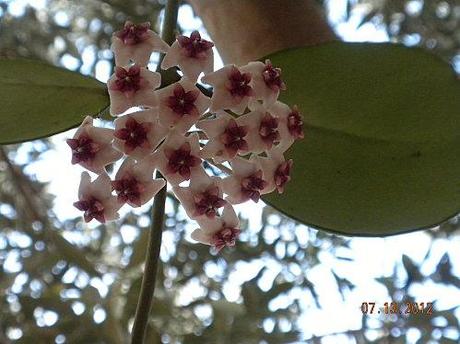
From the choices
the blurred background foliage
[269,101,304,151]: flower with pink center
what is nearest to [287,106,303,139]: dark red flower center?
[269,101,304,151]: flower with pink center

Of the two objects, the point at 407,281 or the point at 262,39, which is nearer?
the point at 262,39

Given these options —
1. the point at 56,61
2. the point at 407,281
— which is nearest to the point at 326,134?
the point at 407,281

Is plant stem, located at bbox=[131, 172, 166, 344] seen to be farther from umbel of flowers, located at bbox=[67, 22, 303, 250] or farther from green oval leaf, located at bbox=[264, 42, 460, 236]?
green oval leaf, located at bbox=[264, 42, 460, 236]

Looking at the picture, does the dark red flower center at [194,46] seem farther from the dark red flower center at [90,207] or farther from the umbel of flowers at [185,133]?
the dark red flower center at [90,207]

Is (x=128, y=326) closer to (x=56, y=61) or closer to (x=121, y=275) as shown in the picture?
(x=121, y=275)

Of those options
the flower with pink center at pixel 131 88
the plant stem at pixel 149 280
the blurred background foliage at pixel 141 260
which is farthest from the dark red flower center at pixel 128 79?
the blurred background foliage at pixel 141 260

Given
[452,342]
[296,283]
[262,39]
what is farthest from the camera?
[296,283]

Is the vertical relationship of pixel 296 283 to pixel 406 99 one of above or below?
below
